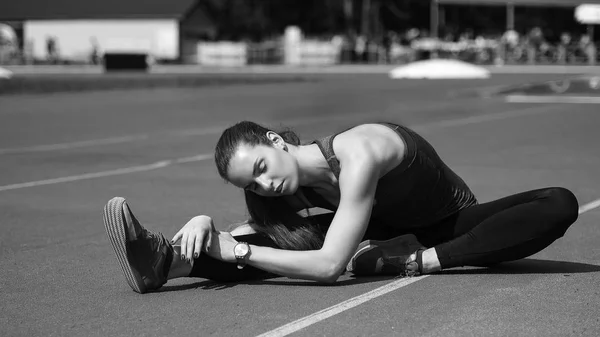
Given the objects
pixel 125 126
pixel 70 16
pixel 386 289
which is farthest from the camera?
pixel 70 16

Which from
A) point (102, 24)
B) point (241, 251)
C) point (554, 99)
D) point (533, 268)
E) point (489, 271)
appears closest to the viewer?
point (241, 251)


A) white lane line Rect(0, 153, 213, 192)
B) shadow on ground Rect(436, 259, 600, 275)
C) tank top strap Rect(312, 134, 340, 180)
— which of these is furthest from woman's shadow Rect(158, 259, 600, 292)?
white lane line Rect(0, 153, 213, 192)

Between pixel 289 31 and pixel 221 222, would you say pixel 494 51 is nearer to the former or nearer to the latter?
pixel 289 31

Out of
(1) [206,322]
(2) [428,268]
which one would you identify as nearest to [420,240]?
(2) [428,268]

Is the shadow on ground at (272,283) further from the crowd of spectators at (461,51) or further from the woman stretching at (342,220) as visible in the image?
the crowd of spectators at (461,51)

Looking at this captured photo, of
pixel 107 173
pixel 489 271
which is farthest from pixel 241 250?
pixel 107 173

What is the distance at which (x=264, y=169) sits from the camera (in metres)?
4.61

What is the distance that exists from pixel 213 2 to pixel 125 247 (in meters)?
86.5

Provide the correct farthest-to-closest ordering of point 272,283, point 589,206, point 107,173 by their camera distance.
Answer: point 107,173 < point 589,206 < point 272,283

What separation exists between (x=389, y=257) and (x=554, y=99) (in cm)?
1733

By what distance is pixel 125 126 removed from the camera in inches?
626

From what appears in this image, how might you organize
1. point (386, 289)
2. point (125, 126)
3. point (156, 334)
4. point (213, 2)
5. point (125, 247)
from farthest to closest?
point (213, 2)
point (125, 126)
point (386, 289)
point (125, 247)
point (156, 334)

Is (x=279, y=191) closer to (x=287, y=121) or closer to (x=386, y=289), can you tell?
(x=386, y=289)

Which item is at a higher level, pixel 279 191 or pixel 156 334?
pixel 279 191
